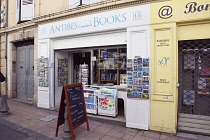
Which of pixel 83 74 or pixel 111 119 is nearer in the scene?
pixel 111 119

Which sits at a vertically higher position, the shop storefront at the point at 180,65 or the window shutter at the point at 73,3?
the window shutter at the point at 73,3

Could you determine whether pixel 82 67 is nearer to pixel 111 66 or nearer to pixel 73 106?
pixel 111 66

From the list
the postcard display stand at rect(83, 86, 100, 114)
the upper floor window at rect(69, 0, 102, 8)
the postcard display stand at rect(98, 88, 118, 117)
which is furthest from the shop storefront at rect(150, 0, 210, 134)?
the upper floor window at rect(69, 0, 102, 8)

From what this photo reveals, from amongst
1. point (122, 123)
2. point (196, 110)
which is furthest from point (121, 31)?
point (196, 110)

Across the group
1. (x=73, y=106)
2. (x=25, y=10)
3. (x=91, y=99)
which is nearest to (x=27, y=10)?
(x=25, y=10)

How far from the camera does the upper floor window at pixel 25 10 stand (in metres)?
7.05

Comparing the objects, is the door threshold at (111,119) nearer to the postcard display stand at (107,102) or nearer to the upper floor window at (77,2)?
the postcard display stand at (107,102)

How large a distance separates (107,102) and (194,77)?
2.84 m

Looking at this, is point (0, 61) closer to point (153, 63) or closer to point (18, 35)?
point (18, 35)

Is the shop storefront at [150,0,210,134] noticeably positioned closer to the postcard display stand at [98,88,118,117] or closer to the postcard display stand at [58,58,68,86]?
the postcard display stand at [98,88,118,117]

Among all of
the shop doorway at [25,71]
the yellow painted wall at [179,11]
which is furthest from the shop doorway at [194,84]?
the shop doorway at [25,71]

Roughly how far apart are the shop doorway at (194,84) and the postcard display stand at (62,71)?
476 centimetres

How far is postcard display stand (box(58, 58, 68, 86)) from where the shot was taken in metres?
6.36

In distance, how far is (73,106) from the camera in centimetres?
352
